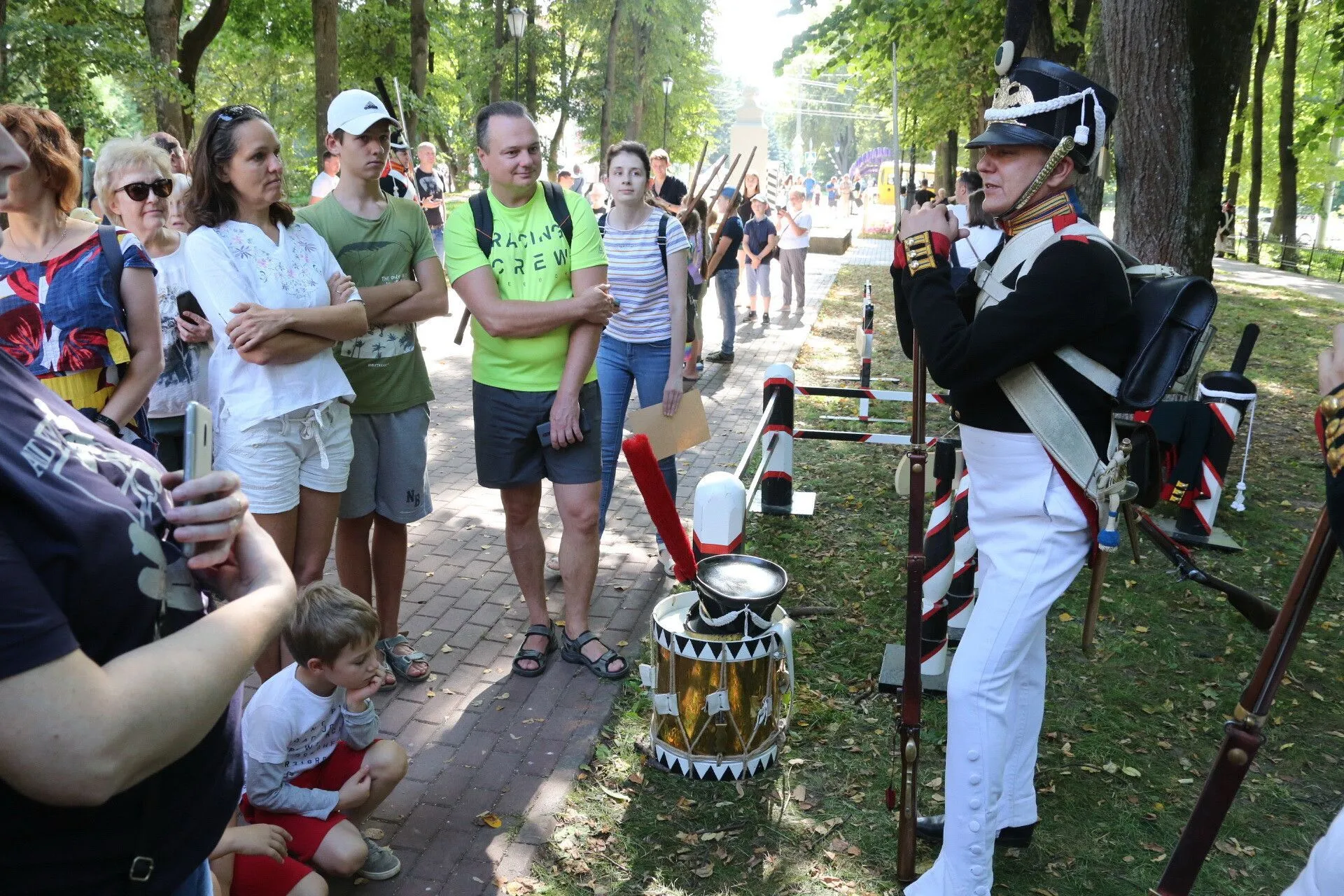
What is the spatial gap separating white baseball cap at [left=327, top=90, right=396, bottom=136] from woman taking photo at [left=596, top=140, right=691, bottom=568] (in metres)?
1.82

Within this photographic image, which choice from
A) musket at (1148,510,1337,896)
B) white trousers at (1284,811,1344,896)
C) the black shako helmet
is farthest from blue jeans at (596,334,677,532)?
white trousers at (1284,811,1344,896)

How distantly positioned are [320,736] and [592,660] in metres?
1.66

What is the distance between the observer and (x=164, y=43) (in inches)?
645

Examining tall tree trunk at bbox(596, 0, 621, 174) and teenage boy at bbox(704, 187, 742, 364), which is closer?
teenage boy at bbox(704, 187, 742, 364)

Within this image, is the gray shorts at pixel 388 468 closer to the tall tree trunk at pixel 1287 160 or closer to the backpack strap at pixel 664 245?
the backpack strap at pixel 664 245

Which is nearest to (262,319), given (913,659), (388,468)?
(388,468)

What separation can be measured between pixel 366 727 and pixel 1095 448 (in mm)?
2374

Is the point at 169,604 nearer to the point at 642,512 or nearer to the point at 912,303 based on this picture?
the point at 912,303

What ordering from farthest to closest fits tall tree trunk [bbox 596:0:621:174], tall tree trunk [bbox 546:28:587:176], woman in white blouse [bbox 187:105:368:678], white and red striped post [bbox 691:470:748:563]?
tall tree trunk [bbox 546:28:587:176], tall tree trunk [bbox 596:0:621:174], white and red striped post [bbox 691:470:748:563], woman in white blouse [bbox 187:105:368:678]

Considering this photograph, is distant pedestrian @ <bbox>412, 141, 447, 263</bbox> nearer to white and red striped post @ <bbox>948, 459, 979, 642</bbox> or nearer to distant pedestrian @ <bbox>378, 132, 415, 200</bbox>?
distant pedestrian @ <bbox>378, 132, 415, 200</bbox>

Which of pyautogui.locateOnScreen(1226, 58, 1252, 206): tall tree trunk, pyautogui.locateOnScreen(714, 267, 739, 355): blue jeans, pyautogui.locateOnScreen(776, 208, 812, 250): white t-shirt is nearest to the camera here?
pyautogui.locateOnScreen(714, 267, 739, 355): blue jeans

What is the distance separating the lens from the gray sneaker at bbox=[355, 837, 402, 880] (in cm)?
326

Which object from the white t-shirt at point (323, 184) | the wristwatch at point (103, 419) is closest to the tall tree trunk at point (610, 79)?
the white t-shirt at point (323, 184)

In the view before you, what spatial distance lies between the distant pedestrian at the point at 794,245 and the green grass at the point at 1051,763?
934 cm
